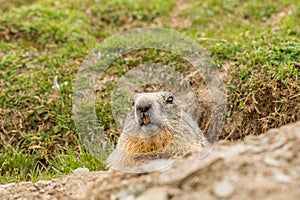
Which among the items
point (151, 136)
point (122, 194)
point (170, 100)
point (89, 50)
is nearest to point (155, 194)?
point (122, 194)

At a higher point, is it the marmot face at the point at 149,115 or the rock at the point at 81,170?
the marmot face at the point at 149,115

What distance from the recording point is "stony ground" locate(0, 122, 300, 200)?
2574 millimetres

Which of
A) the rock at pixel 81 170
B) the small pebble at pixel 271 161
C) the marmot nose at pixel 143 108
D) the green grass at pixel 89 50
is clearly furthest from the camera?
the green grass at pixel 89 50

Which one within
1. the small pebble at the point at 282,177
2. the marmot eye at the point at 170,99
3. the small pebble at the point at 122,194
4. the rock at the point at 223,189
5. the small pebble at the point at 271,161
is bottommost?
the small pebble at the point at 122,194

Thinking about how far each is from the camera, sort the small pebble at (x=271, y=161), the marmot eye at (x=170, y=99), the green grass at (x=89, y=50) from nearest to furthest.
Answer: the small pebble at (x=271, y=161)
the marmot eye at (x=170, y=99)
the green grass at (x=89, y=50)

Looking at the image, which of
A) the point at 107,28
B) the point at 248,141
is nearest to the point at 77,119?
the point at 107,28

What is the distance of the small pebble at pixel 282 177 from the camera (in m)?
2.58

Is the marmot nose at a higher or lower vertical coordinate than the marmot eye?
lower

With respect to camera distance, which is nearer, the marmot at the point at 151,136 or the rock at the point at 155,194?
the rock at the point at 155,194

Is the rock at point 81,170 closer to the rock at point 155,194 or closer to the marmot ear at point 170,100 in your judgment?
the marmot ear at point 170,100

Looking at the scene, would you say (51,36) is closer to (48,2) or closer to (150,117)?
(48,2)

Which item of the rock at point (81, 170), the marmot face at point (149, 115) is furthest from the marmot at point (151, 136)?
the rock at point (81, 170)

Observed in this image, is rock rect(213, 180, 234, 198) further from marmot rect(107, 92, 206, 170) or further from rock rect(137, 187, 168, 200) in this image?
marmot rect(107, 92, 206, 170)

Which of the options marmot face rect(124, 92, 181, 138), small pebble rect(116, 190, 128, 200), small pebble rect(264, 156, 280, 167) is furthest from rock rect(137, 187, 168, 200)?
marmot face rect(124, 92, 181, 138)
